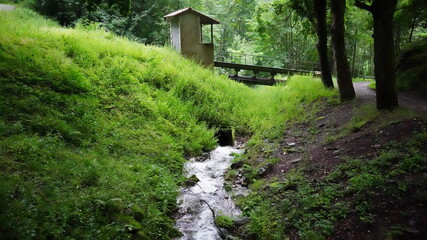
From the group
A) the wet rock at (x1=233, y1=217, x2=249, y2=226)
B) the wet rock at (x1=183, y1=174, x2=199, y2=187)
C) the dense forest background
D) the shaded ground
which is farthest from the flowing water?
the dense forest background

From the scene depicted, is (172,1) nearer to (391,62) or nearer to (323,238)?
(391,62)

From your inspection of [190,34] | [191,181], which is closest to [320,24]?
[191,181]

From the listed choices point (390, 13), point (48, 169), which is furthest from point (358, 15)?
point (48, 169)

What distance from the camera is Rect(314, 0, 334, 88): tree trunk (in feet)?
36.5

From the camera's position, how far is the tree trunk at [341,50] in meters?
9.63

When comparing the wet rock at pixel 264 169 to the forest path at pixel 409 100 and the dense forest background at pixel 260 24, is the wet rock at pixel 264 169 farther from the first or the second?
the dense forest background at pixel 260 24

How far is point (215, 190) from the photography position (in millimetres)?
7398

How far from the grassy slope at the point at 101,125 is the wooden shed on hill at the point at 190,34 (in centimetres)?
285

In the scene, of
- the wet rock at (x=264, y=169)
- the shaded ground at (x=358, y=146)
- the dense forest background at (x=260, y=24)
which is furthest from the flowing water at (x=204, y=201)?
the dense forest background at (x=260, y=24)

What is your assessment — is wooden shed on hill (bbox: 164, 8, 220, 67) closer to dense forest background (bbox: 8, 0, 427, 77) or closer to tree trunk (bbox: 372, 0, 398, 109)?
dense forest background (bbox: 8, 0, 427, 77)

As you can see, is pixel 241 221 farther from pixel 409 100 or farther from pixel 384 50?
pixel 409 100

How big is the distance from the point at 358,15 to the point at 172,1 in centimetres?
1489

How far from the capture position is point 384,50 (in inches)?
289

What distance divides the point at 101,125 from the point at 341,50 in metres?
8.26
